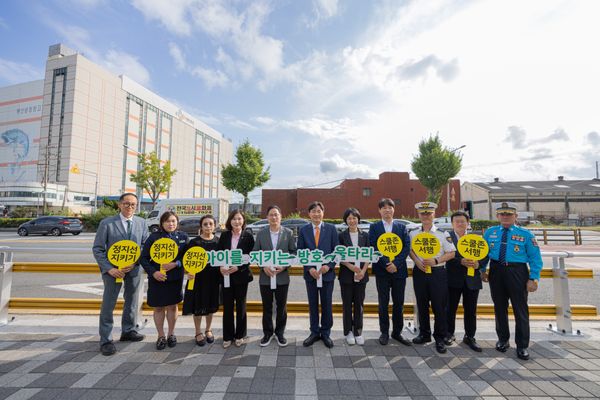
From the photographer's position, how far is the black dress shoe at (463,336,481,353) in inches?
129

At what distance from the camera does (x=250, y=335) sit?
3.72m

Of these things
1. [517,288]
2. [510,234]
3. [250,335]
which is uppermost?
[510,234]

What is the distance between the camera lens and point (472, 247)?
11.1 feet

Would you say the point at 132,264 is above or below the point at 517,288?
above

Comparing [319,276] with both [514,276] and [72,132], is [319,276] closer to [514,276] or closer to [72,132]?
[514,276]

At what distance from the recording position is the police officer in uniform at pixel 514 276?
3.27m

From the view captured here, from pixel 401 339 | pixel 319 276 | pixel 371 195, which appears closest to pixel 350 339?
pixel 401 339

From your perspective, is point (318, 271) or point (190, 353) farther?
point (318, 271)

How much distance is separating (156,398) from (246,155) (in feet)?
85.3

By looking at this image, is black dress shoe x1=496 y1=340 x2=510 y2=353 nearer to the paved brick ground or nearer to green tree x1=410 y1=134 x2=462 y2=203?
the paved brick ground

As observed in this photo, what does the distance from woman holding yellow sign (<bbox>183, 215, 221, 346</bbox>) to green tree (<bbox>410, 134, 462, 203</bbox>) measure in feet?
83.6

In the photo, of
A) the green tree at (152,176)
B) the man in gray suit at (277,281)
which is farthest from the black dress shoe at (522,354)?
the green tree at (152,176)

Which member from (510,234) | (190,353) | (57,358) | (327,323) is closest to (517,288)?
(510,234)

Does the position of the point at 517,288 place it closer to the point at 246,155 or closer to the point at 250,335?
the point at 250,335
